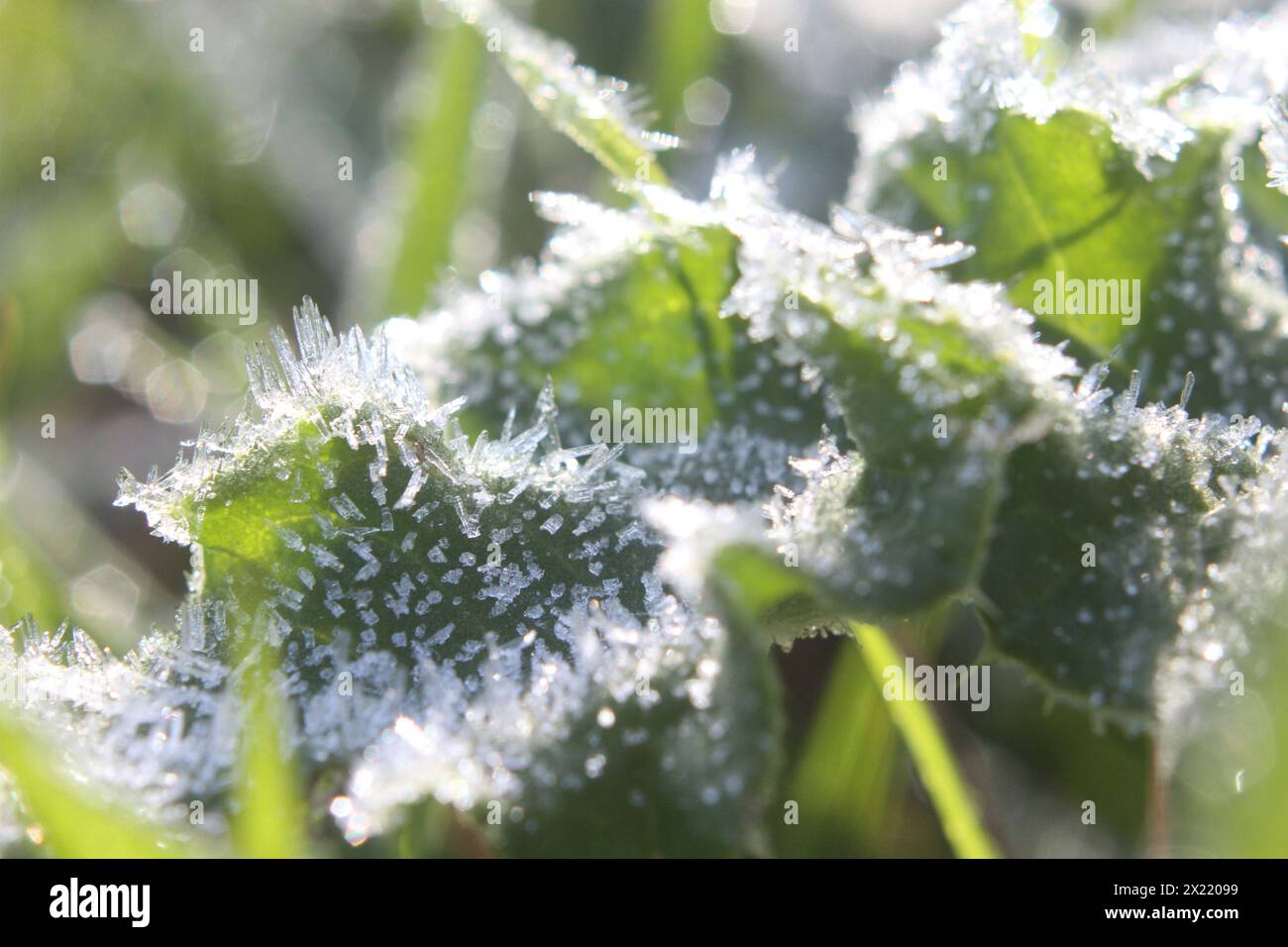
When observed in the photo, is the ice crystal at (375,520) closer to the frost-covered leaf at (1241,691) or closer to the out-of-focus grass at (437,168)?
the frost-covered leaf at (1241,691)

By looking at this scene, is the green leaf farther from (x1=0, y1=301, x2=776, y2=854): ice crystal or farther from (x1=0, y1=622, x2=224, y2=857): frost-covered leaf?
(x1=0, y1=622, x2=224, y2=857): frost-covered leaf

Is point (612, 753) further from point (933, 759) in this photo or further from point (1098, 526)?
point (933, 759)

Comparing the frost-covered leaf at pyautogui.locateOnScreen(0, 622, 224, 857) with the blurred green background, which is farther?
the blurred green background

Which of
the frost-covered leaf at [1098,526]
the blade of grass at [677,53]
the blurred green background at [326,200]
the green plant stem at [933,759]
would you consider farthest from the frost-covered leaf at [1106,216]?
the blade of grass at [677,53]

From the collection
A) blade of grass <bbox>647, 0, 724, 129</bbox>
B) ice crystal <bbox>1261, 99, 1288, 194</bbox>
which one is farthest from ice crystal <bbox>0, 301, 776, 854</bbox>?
blade of grass <bbox>647, 0, 724, 129</bbox>

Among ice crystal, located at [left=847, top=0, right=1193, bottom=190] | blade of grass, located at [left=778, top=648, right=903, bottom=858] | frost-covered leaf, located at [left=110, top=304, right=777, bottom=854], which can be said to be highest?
ice crystal, located at [left=847, top=0, right=1193, bottom=190]
